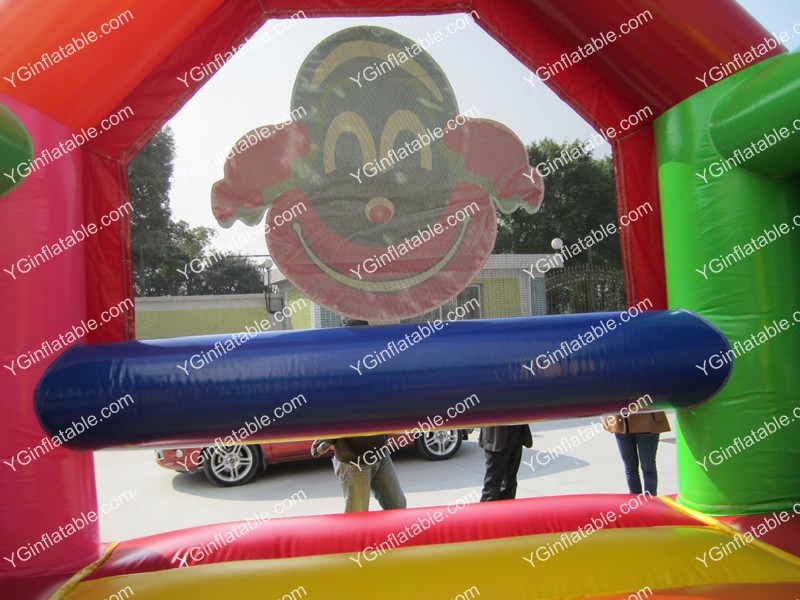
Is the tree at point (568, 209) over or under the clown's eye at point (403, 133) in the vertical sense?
under

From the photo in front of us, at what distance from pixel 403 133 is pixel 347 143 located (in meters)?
0.22

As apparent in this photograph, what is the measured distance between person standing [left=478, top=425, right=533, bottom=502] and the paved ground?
1152 mm

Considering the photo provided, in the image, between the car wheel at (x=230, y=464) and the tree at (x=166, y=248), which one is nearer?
the tree at (x=166, y=248)

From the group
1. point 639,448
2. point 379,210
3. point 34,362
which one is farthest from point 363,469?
point 639,448

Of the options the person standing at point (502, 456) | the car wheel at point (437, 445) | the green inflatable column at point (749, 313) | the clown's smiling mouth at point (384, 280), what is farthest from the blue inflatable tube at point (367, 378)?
the car wheel at point (437, 445)

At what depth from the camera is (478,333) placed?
2162mm

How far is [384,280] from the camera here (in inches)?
92.9

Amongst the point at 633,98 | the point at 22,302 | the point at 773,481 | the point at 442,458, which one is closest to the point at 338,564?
the point at 22,302

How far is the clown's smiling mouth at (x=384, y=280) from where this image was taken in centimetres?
233

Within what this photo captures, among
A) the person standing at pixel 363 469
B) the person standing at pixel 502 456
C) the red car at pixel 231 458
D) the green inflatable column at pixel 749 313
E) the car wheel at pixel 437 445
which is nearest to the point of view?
the green inflatable column at pixel 749 313

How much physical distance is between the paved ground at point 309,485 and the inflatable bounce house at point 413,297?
2290 millimetres

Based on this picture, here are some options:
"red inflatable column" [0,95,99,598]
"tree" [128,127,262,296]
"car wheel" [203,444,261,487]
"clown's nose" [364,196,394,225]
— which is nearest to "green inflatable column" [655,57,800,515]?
"clown's nose" [364,196,394,225]

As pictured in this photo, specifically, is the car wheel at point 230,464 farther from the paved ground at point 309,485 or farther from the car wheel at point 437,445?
the car wheel at point 437,445

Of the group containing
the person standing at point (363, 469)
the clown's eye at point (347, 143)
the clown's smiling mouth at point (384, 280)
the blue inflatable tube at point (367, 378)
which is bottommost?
the person standing at point (363, 469)
